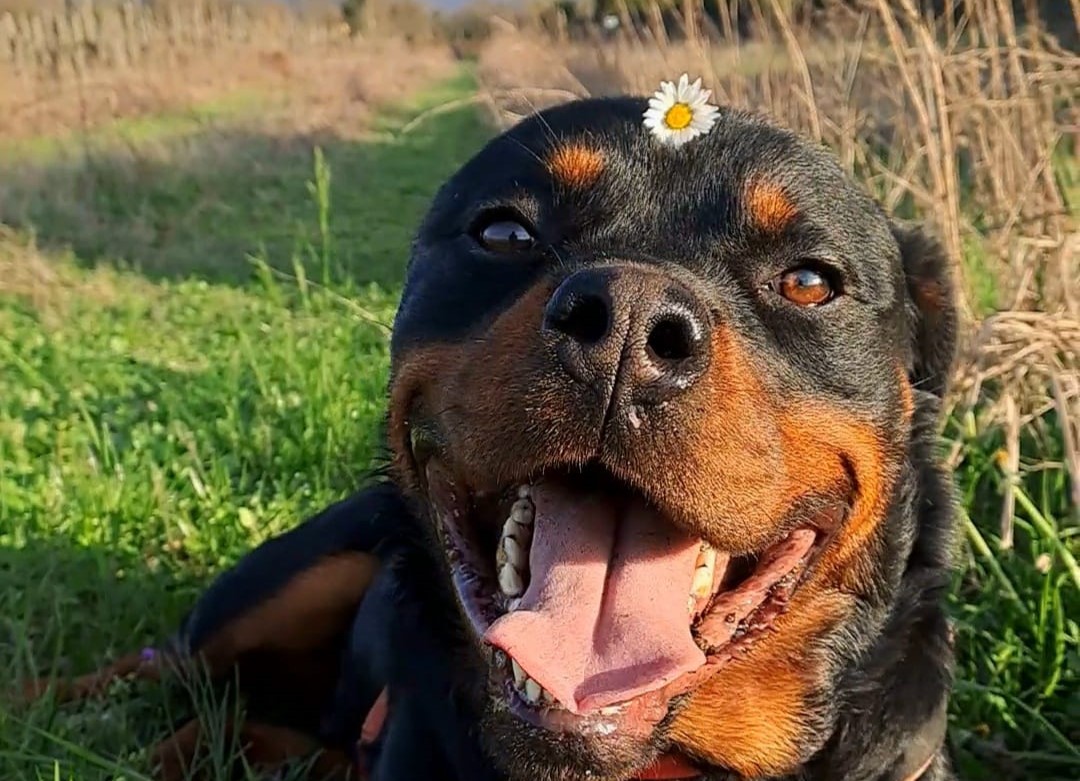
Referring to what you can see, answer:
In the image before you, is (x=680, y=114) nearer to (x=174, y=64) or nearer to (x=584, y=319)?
(x=584, y=319)

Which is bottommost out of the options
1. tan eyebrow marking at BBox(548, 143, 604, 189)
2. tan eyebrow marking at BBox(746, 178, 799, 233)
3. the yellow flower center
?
tan eyebrow marking at BBox(746, 178, 799, 233)

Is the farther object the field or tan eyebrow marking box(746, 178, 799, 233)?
the field

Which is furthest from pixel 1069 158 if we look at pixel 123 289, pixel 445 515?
pixel 123 289

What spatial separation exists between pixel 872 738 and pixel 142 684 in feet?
6.32

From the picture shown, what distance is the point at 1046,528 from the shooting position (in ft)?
9.73

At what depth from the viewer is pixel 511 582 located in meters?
1.98

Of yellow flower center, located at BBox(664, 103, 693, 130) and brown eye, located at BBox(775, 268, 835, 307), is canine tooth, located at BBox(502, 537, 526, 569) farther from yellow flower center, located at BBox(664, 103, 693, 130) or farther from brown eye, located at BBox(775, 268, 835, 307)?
yellow flower center, located at BBox(664, 103, 693, 130)

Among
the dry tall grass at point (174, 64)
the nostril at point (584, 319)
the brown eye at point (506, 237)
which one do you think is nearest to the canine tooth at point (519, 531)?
the nostril at point (584, 319)

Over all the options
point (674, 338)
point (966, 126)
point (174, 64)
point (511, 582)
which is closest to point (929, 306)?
point (674, 338)

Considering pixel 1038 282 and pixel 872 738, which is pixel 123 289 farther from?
pixel 872 738

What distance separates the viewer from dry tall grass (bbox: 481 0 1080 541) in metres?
3.21

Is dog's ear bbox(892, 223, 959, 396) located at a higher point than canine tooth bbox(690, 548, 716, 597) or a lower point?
higher

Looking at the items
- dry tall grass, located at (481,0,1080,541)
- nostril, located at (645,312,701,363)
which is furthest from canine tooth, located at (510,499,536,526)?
dry tall grass, located at (481,0,1080,541)

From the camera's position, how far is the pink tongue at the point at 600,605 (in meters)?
1.82
